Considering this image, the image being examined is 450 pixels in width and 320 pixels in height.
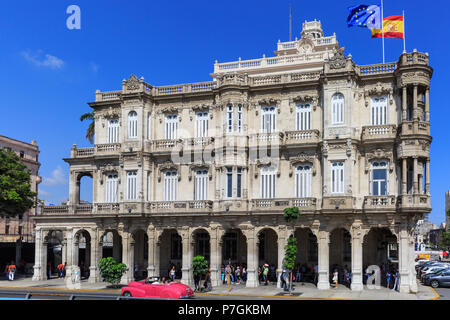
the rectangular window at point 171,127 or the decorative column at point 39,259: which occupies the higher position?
the rectangular window at point 171,127

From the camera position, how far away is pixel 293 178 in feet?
137

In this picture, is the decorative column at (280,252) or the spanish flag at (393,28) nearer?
the decorative column at (280,252)

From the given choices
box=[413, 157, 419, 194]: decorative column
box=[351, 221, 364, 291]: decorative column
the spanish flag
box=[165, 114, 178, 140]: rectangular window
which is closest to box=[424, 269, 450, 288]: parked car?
box=[351, 221, 364, 291]: decorative column

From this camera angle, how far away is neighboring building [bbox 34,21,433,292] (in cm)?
3816

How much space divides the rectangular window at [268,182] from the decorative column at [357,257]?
292 inches

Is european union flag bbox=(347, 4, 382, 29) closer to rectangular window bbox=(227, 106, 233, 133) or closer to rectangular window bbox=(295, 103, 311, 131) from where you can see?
rectangular window bbox=(295, 103, 311, 131)

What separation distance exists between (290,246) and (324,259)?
395cm

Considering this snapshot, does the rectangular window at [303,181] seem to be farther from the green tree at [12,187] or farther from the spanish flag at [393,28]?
the green tree at [12,187]

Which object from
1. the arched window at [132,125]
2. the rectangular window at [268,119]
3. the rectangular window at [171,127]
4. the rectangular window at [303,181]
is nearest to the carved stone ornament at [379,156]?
the rectangular window at [303,181]

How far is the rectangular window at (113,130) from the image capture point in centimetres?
4741

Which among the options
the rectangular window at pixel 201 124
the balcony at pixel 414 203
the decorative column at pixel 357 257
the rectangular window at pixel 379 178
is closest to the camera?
the balcony at pixel 414 203

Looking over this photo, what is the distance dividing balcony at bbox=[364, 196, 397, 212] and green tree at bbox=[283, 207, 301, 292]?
5132mm
